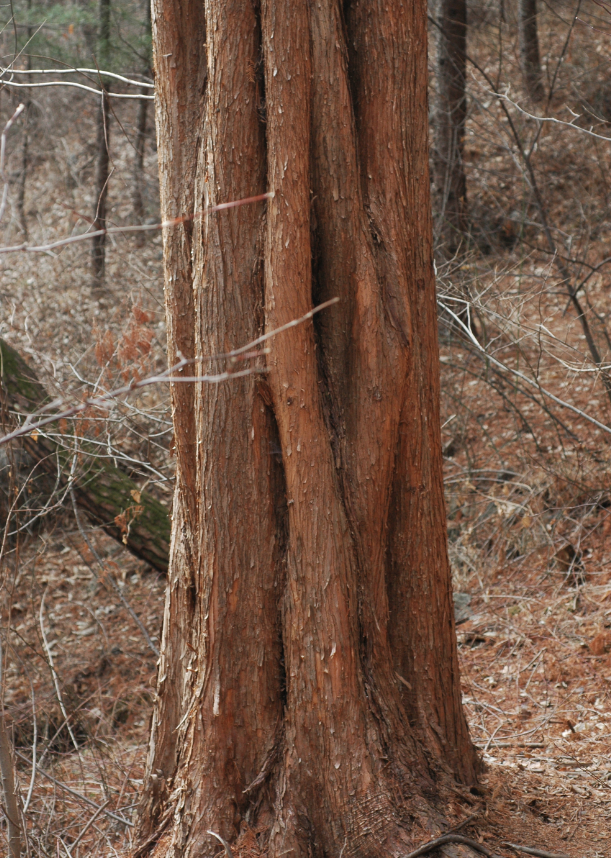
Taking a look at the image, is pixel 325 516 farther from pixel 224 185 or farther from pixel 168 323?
pixel 224 185

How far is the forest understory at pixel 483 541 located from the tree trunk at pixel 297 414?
269 mm

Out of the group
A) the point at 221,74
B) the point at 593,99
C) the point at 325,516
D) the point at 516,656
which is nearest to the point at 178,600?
the point at 325,516

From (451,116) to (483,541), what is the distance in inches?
187

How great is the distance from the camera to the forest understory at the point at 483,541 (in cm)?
334

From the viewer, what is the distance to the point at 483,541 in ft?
18.8

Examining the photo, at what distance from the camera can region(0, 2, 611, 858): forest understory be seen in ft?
11.0

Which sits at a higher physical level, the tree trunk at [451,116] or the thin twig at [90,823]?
the tree trunk at [451,116]

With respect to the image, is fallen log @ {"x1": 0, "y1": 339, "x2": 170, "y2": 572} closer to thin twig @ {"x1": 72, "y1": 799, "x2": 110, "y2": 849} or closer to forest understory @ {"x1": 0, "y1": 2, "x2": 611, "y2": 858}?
forest understory @ {"x1": 0, "y1": 2, "x2": 611, "y2": 858}

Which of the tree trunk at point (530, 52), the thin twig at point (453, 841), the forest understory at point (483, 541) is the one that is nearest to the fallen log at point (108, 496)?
the forest understory at point (483, 541)

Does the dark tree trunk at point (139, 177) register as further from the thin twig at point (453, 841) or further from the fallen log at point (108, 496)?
the thin twig at point (453, 841)

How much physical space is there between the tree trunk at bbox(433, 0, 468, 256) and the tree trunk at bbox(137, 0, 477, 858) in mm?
5723

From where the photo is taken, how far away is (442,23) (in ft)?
26.9

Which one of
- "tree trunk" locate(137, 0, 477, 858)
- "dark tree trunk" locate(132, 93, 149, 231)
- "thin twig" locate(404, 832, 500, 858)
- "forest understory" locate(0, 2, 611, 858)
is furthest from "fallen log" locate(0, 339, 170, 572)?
"dark tree trunk" locate(132, 93, 149, 231)

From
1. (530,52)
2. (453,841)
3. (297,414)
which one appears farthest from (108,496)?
Result: (530,52)
